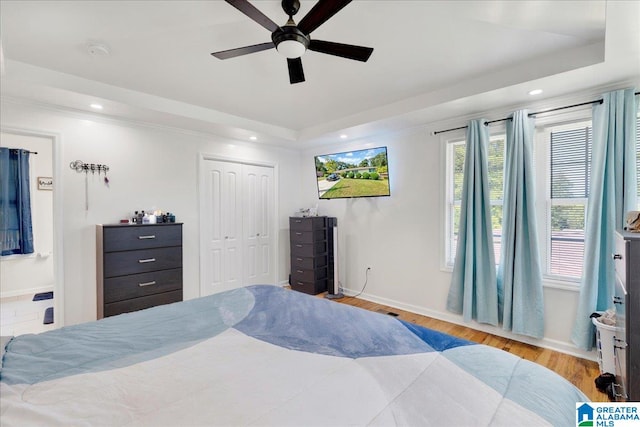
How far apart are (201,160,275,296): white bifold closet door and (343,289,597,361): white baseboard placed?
5.77 ft

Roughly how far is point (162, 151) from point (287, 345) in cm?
325

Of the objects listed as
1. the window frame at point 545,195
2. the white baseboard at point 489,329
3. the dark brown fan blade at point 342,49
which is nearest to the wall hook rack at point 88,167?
the dark brown fan blade at point 342,49

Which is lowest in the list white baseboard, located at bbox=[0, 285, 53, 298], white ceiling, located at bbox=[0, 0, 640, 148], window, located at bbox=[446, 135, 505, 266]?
white baseboard, located at bbox=[0, 285, 53, 298]

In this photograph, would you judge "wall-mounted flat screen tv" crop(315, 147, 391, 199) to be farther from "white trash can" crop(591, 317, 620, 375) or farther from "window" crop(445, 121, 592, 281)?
"white trash can" crop(591, 317, 620, 375)

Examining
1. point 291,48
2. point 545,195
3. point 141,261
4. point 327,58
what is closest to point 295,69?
point 291,48

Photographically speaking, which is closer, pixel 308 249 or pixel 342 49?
pixel 342 49

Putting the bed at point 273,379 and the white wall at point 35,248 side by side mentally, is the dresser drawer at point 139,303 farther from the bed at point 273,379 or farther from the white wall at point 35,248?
the white wall at point 35,248

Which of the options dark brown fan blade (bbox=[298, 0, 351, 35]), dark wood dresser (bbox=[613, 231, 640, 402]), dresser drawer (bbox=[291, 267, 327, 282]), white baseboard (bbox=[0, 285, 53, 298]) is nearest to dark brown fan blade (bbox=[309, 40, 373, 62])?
dark brown fan blade (bbox=[298, 0, 351, 35])

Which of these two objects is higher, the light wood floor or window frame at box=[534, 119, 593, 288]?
window frame at box=[534, 119, 593, 288]

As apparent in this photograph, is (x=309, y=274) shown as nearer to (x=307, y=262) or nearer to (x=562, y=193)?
(x=307, y=262)

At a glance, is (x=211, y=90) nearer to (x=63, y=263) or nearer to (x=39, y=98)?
(x=39, y=98)

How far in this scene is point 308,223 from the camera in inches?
173

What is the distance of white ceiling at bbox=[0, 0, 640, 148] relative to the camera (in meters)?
1.80

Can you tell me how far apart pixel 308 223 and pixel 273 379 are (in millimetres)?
3393
